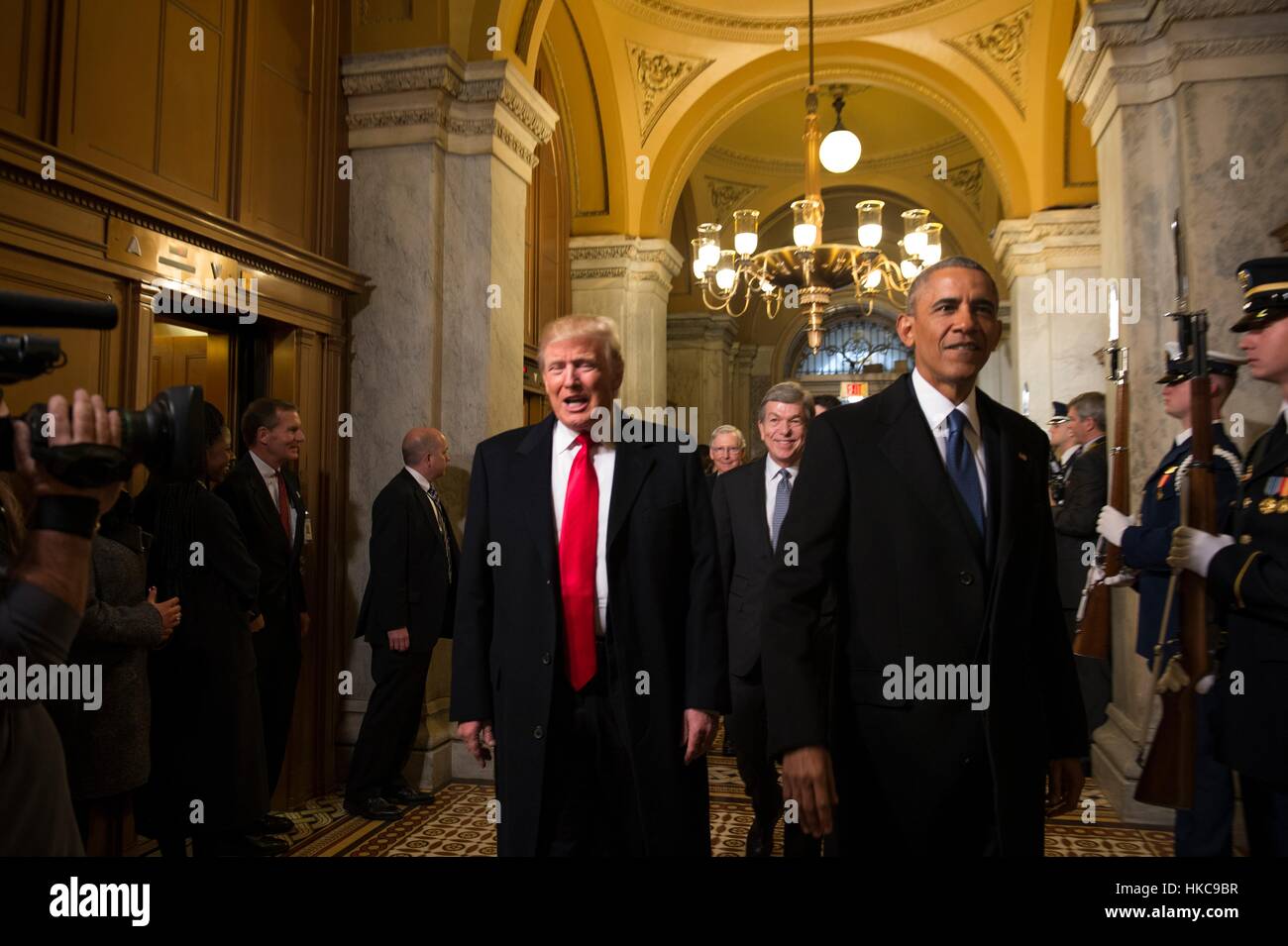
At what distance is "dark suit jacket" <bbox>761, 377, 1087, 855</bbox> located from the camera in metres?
1.93

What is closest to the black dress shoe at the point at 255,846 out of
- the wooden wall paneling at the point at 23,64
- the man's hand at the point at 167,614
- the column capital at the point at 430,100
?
the man's hand at the point at 167,614

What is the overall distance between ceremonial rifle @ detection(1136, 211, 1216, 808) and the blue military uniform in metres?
0.04

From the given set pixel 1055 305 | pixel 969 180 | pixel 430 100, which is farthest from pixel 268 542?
pixel 969 180

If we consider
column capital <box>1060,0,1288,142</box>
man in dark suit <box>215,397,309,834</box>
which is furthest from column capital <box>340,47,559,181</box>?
column capital <box>1060,0,1288,142</box>

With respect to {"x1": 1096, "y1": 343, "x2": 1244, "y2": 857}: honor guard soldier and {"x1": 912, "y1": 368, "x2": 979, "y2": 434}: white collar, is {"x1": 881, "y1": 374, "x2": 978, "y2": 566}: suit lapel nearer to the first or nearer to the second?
{"x1": 912, "y1": 368, "x2": 979, "y2": 434}: white collar

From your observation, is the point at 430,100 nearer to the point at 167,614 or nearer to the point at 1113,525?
the point at 167,614

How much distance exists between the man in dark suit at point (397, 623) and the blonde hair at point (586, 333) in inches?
88.2

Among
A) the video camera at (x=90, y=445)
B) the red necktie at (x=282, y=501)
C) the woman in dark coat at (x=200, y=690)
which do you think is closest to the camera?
the video camera at (x=90, y=445)

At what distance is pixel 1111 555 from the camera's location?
4008 millimetres

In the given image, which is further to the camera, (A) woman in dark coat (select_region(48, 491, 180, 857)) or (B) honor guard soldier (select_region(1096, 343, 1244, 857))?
(B) honor guard soldier (select_region(1096, 343, 1244, 857))

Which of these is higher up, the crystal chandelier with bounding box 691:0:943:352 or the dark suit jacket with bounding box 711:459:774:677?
the crystal chandelier with bounding box 691:0:943:352

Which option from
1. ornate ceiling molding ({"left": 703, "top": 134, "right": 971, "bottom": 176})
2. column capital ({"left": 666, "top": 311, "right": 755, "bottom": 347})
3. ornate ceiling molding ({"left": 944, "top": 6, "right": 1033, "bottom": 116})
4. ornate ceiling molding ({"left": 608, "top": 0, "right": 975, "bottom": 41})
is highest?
ornate ceiling molding ({"left": 703, "top": 134, "right": 971, "bottom": 176})

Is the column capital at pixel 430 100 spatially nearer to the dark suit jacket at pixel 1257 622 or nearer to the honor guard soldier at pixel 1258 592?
the honor guard soldier at pixel 1258 592

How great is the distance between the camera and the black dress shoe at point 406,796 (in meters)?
4.70
